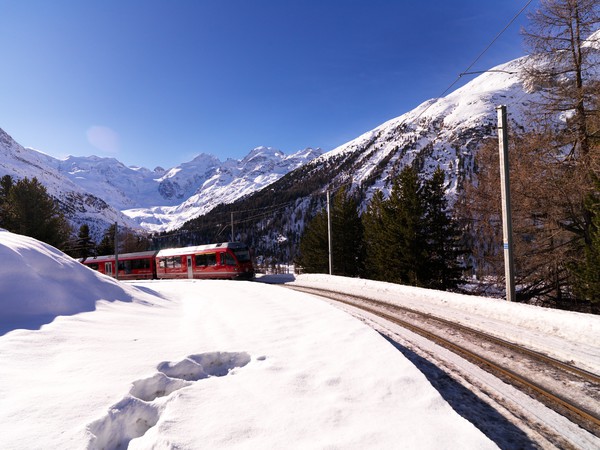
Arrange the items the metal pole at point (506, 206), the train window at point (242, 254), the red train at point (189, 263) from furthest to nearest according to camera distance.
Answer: the train window at point (242, 254) < the red train at point (189, 263) < the metal pole at point (506, 206)

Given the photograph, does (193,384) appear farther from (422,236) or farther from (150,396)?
(422,236)

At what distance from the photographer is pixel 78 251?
54.2 metres

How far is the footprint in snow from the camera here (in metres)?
2.82

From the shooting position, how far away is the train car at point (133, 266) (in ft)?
97.5

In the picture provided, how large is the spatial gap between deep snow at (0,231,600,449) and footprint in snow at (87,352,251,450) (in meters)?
0.01

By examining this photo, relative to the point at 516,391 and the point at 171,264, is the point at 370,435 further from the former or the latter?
the point at 171,264

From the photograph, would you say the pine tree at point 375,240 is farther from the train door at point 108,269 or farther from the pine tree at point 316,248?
the train door at point 108,269

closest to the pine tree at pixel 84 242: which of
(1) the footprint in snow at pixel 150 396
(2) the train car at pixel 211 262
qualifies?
(2) the train car at pixel 211 262

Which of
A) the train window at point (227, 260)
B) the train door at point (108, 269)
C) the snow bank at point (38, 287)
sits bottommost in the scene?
the train door at point (108, 269)

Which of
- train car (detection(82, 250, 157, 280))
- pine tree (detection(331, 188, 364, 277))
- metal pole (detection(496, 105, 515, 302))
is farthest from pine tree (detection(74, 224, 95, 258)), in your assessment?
metal pole (detection(496, 105, 515, 302))

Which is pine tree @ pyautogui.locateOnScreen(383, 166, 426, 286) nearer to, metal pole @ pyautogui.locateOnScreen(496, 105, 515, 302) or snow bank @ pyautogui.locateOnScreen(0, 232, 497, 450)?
metal pole @ pyautogui.locateOnScreen(496, 105, 515, 302)

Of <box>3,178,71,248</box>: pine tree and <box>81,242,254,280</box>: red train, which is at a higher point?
<box>3,178,71,248</box>: pine tree

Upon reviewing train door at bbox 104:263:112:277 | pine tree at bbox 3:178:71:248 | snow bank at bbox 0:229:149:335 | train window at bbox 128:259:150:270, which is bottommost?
train door at bbox 104:263:112:277

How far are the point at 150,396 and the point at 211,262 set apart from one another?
2201cm
